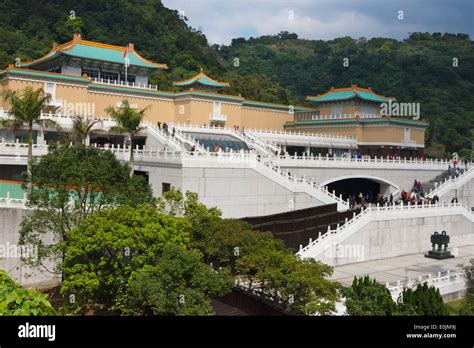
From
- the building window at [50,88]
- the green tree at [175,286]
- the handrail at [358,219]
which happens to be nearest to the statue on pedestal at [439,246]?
the handrail at [358,219]

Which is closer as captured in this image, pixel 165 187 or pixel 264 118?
pixel 165 187

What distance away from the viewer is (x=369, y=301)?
50.2ft

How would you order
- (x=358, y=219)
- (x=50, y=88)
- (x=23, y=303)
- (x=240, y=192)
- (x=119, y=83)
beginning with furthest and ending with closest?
1. (x=119, y=83)
2. (x=50, y=88)
3. (x=240, y=192)
4. (x=358, y=219)
5. (x=23, y=303)

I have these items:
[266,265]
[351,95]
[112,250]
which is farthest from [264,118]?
[112,250]

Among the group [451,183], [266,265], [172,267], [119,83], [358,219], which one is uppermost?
[119,83]

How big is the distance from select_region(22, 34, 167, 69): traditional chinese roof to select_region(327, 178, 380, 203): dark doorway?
24.5 m

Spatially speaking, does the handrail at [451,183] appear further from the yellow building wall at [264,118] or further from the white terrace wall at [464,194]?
the yellow building wall at [264,118]

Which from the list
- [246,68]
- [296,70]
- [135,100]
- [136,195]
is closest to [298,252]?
[136,195]

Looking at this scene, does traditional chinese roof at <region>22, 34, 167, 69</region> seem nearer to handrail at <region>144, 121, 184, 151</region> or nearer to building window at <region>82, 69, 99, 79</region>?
building window at <region>82, 69, 99, 79</region>

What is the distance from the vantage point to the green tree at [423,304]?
13508 millimetres

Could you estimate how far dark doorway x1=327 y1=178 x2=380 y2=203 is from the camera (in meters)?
49.3

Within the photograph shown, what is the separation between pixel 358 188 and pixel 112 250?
35.9 meters

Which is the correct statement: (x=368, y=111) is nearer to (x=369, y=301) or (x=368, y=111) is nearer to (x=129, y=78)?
(x=129, y=78)
